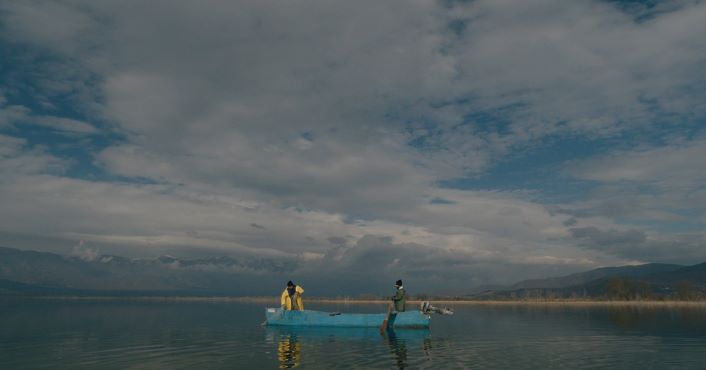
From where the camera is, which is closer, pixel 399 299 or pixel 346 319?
pixel 399 299

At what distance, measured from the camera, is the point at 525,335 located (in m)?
45.5

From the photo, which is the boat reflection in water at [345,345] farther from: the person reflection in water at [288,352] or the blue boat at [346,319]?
the blue boat at [346,319]

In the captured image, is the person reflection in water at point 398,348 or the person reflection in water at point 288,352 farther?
the person reflection in water at point 288,352

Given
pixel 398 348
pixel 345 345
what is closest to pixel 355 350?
pixel 345 345

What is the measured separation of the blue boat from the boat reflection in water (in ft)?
1.72

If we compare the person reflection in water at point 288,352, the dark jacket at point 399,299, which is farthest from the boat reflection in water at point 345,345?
the dark jacket at point 399,299

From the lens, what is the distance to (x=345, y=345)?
36.9 meters

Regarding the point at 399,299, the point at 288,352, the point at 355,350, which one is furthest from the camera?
the point at 399,299

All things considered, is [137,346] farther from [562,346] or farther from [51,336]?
[562,346]

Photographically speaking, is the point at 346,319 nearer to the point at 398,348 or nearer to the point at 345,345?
the point at 345,345

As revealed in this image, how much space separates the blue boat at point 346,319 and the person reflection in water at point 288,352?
20.8ft

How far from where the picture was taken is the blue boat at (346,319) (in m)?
47.3

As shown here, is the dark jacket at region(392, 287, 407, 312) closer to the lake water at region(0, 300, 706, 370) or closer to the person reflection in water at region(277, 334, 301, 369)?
the lake water at region(0, 300, 706, 370)

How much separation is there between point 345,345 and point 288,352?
17.9 feet
